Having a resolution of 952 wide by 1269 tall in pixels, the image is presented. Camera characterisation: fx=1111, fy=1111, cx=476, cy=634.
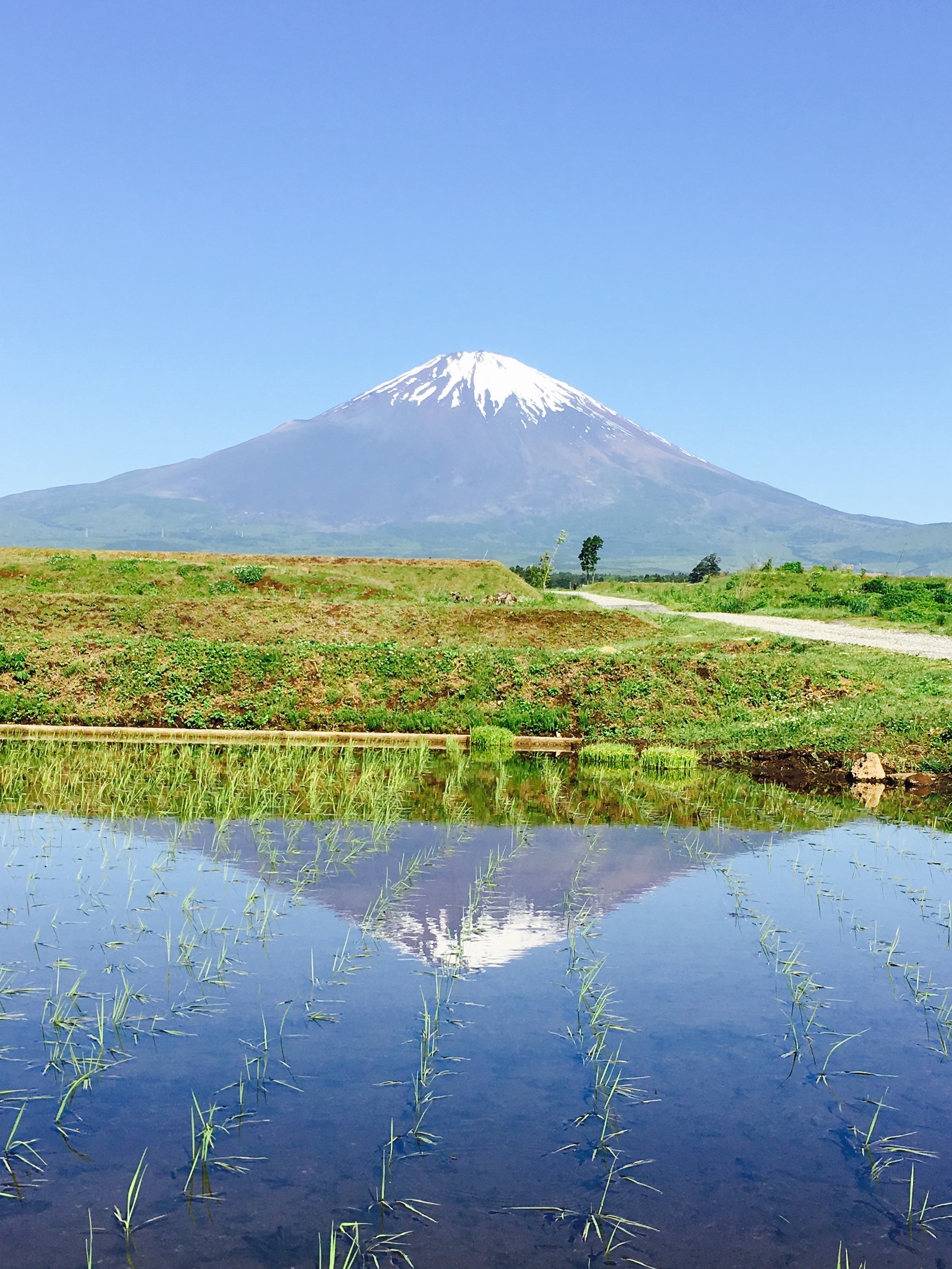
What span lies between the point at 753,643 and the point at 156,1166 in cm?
2070

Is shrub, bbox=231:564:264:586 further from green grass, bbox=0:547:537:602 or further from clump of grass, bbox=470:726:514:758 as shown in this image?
clump of grass, bbox=470:726:514:758

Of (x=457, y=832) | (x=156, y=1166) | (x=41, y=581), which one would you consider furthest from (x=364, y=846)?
(x=41, y=581)

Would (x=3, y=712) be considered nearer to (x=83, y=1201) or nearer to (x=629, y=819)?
(x=629, y=819)

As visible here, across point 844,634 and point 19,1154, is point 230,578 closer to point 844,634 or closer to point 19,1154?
point 844,634

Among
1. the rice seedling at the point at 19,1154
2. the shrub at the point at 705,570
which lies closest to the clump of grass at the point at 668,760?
the rice seedling at the point at 19,1154

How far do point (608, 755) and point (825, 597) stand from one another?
2762cm

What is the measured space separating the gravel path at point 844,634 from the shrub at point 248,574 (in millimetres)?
14532

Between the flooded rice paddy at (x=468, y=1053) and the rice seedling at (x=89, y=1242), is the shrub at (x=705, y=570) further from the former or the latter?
the rice seedling at (x=89, y=1242)

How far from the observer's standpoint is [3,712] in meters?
19.4

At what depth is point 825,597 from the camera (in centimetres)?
4297

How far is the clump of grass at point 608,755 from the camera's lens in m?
17.8

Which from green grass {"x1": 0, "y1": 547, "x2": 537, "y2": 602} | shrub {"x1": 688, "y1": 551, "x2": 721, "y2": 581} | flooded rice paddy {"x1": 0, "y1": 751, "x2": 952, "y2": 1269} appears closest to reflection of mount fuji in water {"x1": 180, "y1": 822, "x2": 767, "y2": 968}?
flooded rice paddy {"x1": 0, "y1": 751, "x2": 952, "y2": 1269}

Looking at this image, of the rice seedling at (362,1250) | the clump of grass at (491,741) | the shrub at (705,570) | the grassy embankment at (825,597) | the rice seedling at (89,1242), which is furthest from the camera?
the shrub at (705,570)

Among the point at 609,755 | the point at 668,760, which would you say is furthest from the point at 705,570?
the point at 668,760
